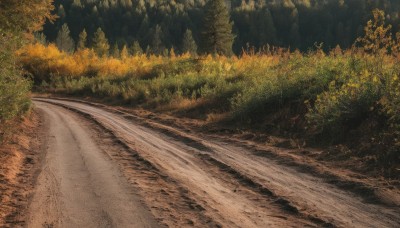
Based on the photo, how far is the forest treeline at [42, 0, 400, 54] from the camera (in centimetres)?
11781

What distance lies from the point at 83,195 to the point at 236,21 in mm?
130955

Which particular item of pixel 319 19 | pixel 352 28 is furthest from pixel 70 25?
pixel 352 28

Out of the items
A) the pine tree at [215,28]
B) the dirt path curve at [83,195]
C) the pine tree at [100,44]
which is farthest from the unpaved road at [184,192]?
the pine tree at [100,44]

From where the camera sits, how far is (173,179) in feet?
21.3

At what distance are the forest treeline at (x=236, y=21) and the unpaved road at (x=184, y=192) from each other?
97.4 meters

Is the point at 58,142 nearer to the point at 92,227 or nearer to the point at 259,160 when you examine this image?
the point at 259,160

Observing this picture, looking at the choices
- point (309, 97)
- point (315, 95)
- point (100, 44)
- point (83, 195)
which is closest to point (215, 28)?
point (100, 44)

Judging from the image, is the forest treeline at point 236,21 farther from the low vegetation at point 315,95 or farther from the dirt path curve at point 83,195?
the dirt path curve at point 83,195

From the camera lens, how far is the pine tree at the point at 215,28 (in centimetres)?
4225

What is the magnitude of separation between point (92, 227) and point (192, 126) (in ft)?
29.7

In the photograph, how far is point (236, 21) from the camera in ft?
433

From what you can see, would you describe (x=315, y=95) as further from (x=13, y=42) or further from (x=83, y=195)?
(x=13, y=42)

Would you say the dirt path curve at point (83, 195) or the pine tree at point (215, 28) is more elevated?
the pine tree at point (215, 28)

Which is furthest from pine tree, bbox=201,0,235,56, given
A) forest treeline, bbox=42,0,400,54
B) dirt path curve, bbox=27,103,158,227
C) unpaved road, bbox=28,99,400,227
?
forest treeline, bbox=42,0,400,54
